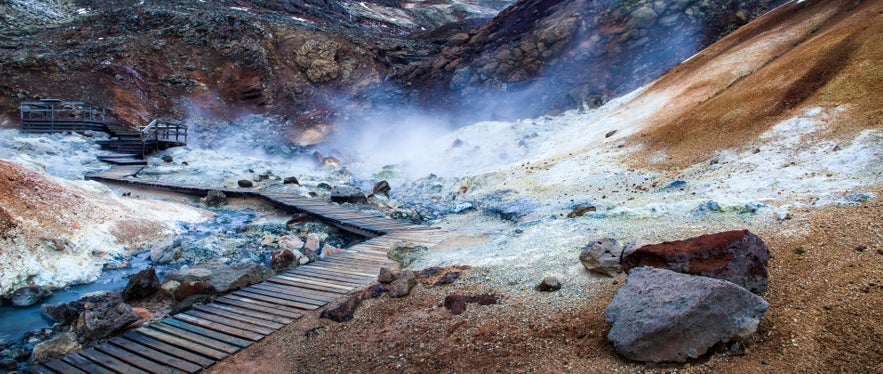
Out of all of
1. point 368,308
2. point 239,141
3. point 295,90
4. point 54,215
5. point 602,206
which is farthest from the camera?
point 295,90

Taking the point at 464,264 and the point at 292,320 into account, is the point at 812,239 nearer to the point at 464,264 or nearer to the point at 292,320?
the point at 464,264

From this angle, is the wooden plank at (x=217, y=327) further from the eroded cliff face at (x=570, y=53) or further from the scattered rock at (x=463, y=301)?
the eroded cliff face at (x=570, y=53)

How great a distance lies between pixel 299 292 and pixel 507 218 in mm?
4752

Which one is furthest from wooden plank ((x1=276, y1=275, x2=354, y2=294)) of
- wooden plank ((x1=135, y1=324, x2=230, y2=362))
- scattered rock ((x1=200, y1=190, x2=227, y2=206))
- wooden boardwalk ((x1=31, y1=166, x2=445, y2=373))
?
scattered rock ((x1=200, y1=190, x2=227, y2=206))

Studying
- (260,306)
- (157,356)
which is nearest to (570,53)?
(260,306)

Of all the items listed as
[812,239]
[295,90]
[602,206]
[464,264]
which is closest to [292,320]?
[464,264]

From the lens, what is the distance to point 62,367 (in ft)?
12.6

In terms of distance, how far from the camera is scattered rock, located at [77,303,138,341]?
446 cm

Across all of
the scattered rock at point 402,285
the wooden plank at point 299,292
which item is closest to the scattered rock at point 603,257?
the scattered rock at point 402,285

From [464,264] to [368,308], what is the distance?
56.1 inches

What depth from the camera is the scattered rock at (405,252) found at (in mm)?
6424

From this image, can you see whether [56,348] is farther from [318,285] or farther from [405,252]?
[405,252]

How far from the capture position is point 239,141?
71.8ft

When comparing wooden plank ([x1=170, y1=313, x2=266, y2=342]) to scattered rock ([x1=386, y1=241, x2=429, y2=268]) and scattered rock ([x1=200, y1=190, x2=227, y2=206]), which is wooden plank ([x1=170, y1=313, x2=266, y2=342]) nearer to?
scattered rock ([x1=386, y1=241, x2=429, y2=268])
